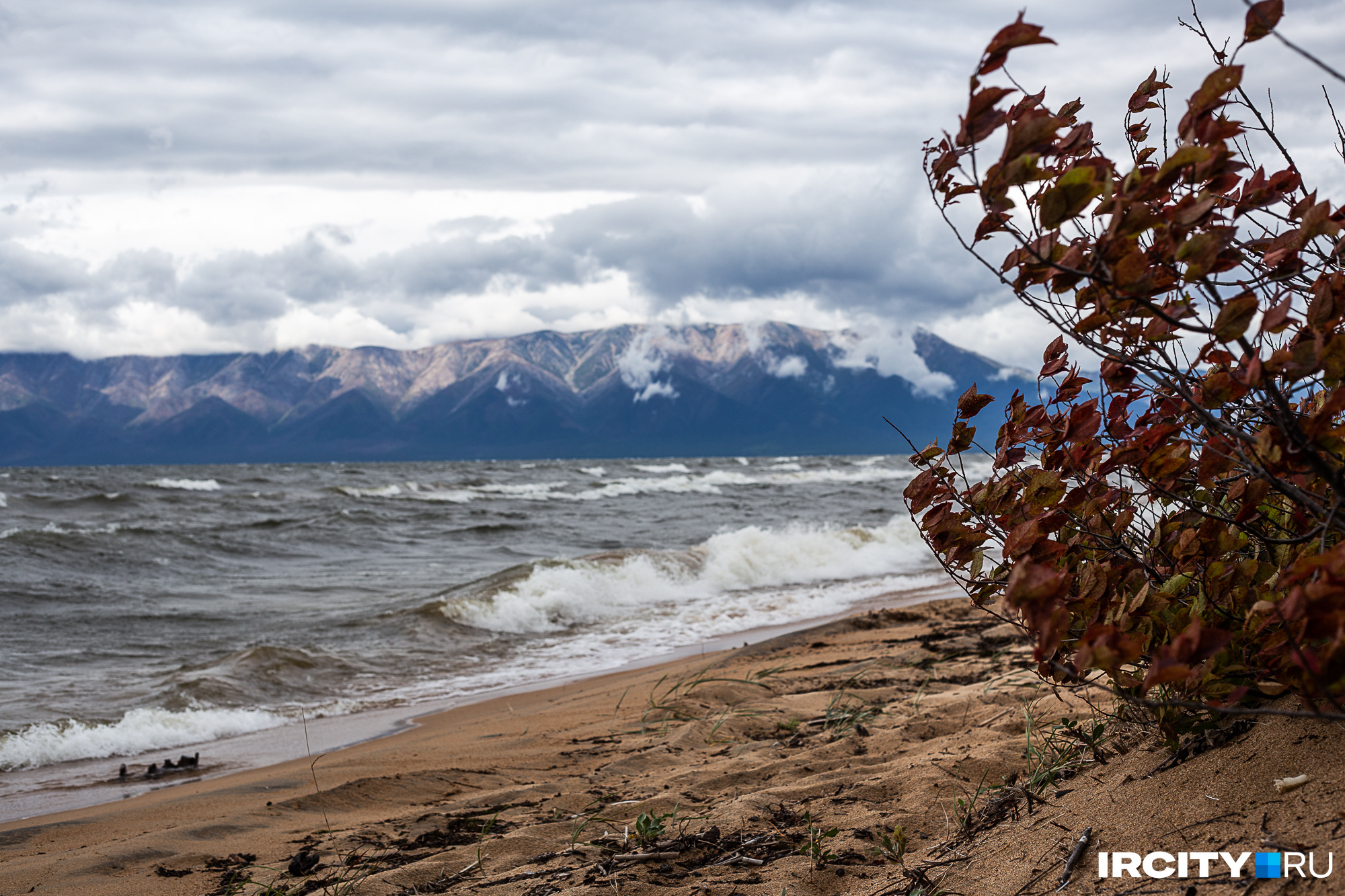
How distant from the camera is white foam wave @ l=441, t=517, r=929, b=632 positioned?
32.7 feet

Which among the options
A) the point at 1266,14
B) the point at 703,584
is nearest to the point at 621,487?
the point at 703,584

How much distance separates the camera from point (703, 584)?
1259 cm

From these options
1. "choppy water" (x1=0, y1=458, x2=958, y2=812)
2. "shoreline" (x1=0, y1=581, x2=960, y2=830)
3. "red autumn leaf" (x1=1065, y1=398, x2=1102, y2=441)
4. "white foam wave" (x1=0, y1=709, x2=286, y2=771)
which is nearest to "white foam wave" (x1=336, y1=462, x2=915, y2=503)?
"choppy water" (x1=0, y1=458, x2=958, y2=812)

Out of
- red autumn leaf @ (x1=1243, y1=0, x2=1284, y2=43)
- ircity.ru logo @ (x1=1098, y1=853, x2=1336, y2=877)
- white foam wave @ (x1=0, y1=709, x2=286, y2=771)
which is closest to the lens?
red autumn leaf @ (x1=1243, y1=0, x2=1284, y2=43)

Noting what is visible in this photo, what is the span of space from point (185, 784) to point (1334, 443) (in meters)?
5.56

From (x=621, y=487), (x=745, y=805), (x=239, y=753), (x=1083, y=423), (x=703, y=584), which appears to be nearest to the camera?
(x=1083, y=423)

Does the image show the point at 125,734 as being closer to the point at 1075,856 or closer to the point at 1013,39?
the point at 1075,856

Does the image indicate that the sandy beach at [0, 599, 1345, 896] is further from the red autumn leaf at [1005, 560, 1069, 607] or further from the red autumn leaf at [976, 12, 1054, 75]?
the red autumn leaf at [976, 12, 1054, 75]

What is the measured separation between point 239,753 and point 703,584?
25.8 feet

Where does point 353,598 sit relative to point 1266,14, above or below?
below

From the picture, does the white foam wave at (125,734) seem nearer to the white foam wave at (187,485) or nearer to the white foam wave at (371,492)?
the white foam wave at (371,492)

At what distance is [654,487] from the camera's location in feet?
114

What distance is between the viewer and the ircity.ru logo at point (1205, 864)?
147 cm

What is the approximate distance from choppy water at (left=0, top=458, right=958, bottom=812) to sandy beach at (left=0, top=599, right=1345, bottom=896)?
7.00 feet
